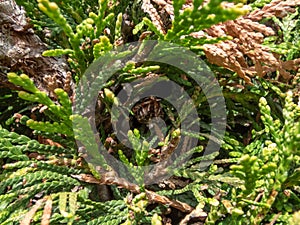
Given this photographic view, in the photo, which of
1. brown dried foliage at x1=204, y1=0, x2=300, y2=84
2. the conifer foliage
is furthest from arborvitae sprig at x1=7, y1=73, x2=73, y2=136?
brown dried foliage at x1=204, y1=0, x2=300, y2=84

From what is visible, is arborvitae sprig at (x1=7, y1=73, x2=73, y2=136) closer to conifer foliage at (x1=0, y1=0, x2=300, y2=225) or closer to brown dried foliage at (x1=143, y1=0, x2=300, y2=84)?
conifer foliage at (x1=0, y1=0, x2=300, y2=225)

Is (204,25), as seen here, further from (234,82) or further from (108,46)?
(234,82)

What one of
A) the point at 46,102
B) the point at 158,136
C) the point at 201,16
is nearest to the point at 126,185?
the point at 158,136

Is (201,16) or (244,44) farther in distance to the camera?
(244,44)

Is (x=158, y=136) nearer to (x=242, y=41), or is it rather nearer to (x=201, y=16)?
(x=242, y=41)

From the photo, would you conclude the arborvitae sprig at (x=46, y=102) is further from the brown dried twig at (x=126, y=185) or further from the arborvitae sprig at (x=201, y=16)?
the arborvitae sprig at (x=201, y=16)

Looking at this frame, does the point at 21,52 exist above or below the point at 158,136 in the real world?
above

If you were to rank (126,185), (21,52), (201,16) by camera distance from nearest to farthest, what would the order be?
(201,16) < (126,185) < (21,52)

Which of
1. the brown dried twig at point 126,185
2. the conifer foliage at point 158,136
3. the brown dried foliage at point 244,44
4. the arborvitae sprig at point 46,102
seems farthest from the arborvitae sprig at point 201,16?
the brown dried twig at point 126,185
